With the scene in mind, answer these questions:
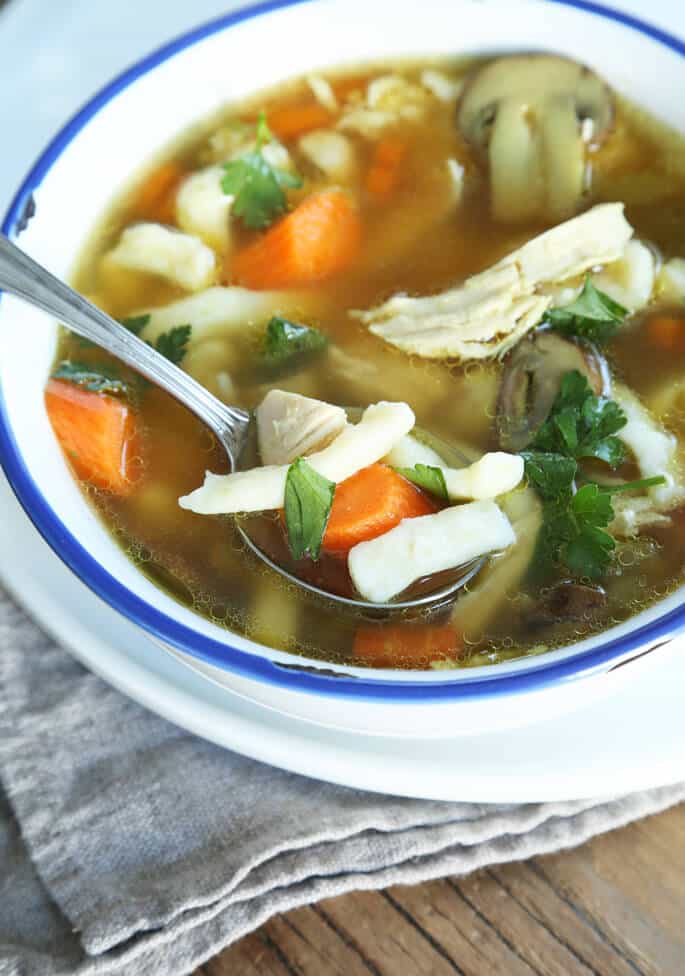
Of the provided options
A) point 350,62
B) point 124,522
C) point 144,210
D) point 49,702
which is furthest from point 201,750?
point 350,62

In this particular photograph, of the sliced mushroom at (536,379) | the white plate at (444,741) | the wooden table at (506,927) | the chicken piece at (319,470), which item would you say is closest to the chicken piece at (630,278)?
the sliced mushroom at (536,379)

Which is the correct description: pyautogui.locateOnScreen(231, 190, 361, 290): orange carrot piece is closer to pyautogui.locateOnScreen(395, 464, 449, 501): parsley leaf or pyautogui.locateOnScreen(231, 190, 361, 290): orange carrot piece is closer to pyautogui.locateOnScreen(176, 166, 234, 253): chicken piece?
pyautogui.locateOnScreen(176, 166, 234, 253): chicken piece

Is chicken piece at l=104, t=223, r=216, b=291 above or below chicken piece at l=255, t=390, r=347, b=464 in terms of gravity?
above

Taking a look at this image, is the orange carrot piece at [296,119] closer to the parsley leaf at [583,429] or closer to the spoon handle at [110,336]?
the spoon handle at [110,336]

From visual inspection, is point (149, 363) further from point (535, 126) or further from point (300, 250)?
point (535, 126)

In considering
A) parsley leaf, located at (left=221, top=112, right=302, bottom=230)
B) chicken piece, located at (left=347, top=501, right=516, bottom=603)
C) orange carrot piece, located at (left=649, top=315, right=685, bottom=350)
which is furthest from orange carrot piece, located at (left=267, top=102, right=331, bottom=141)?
chicken piece, located at (left=347, top=501, right=516, bottom=603)
